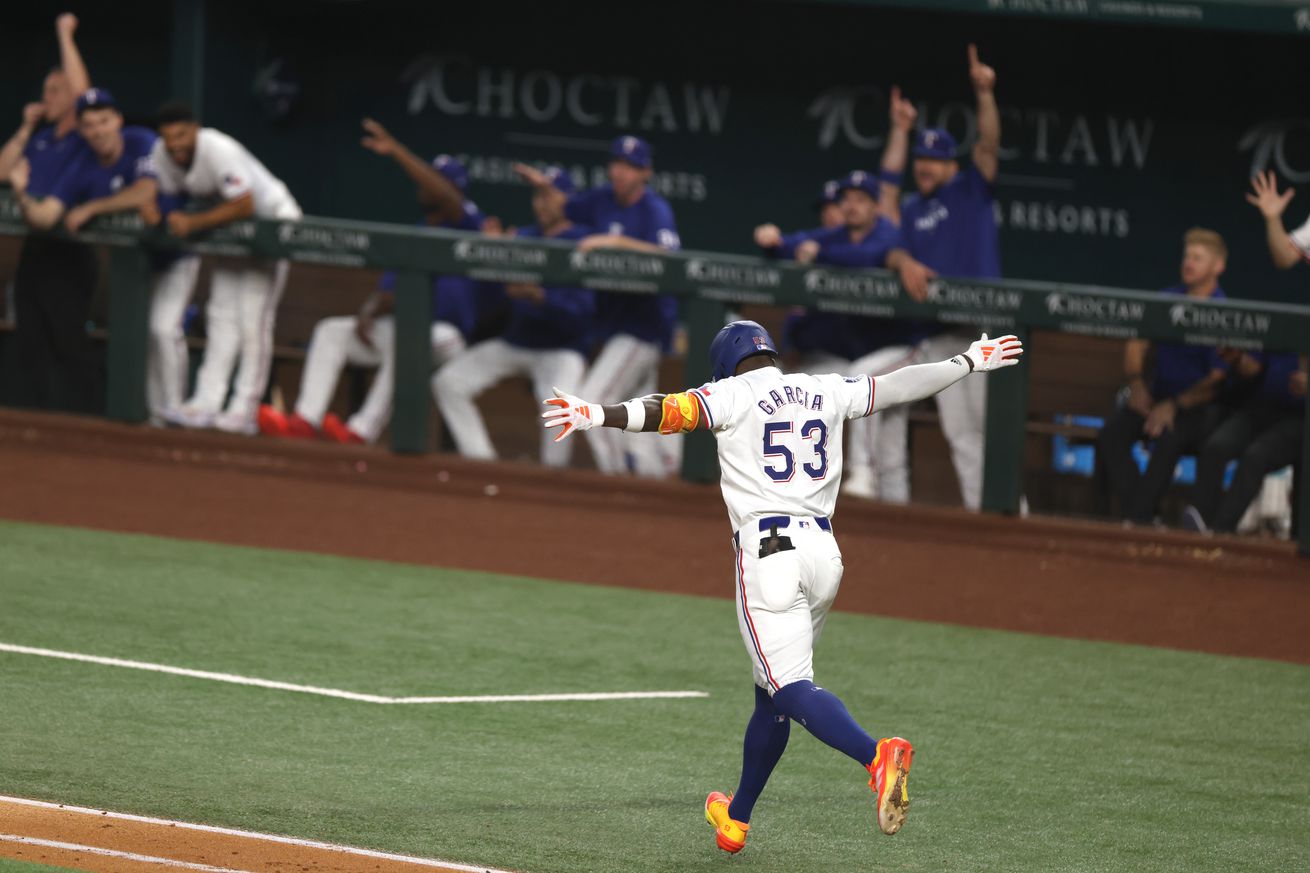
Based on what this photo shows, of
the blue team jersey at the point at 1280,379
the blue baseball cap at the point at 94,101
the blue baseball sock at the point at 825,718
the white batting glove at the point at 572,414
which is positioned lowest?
the blue baseball sock at the point at 825,718

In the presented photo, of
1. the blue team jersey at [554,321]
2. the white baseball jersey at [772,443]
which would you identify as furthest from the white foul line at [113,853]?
the blue team jersey at [554,321]

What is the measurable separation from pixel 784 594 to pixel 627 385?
15.9 feet

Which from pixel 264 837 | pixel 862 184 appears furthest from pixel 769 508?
pixel 862 184

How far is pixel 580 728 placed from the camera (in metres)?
6.25

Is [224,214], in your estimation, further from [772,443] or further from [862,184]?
[772,443]

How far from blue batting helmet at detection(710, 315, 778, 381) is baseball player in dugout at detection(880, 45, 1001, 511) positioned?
418 cm

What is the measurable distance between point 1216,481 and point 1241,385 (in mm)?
449

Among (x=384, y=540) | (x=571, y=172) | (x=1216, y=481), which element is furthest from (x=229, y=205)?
(x=1216, y=481)

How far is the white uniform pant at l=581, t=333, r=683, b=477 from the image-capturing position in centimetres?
970

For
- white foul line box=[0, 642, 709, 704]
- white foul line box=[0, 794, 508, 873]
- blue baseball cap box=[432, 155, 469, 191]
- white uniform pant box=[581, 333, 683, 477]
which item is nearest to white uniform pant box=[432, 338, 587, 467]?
white uniform pant box=[581, 333, 683, 477]

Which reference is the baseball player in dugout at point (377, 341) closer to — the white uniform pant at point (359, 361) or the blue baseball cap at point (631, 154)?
the white uniform pant at point (359, 361)

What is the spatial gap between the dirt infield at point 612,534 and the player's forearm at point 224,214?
1.15m

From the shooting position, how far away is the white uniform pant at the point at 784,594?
4938 millimetres

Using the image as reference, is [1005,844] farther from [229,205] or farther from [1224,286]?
[1224,286]
